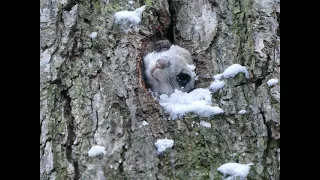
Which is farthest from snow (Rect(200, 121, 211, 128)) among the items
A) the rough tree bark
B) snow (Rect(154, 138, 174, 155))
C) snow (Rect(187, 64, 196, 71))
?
snow (Rect(187, 64, 196, 71))

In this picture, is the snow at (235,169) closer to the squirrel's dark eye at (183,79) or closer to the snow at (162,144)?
the snow at (162,144)

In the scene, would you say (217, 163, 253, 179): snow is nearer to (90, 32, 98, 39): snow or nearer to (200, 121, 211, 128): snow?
(200, 121, 211, 128): snow

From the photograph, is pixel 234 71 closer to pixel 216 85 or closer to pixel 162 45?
pixel 216 85

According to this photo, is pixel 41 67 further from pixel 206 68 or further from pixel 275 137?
pixel 275 137

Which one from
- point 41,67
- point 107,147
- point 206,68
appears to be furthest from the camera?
point 206,68

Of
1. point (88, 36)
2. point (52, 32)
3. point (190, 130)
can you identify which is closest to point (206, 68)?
point (190, 130)

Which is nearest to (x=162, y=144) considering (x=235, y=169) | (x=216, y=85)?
(x=235, y=169)

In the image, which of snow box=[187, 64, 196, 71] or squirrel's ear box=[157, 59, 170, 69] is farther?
snow box=[187, 64, 196, 71]
